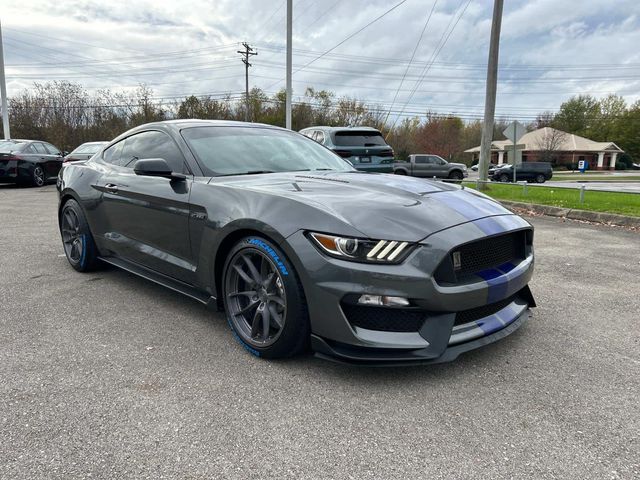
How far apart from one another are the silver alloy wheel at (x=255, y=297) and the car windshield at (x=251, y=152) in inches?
Result: 32.3

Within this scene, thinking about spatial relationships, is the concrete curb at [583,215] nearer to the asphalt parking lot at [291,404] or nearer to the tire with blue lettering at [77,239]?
the asphalt parking lot at [291,404]

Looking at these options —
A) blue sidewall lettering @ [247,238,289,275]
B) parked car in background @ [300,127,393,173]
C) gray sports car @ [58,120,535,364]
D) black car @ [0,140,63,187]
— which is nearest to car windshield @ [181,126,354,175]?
gray sports car @ [58,120,535,364]

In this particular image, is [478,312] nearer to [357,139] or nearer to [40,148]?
[357,139]

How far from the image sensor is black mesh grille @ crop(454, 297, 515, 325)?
8.05 ft

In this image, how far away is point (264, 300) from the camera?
2725 mm

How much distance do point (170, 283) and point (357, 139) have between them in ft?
26.7

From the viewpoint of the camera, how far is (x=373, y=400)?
2.31 m

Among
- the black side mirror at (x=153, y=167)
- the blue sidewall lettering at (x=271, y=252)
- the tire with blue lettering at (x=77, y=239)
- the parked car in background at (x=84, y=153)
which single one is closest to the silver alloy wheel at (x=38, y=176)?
the parked car in background at (x=84, y=153)

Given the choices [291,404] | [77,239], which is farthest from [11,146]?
[291,404]

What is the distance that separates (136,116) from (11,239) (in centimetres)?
3352

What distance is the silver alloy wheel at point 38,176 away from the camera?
14.1m

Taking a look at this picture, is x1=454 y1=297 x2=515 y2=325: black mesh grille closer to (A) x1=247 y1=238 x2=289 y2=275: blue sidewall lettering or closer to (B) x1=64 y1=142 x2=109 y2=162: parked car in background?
(A) x1=247 y1=238 x2=289 y2=275: blue sidewall lettering

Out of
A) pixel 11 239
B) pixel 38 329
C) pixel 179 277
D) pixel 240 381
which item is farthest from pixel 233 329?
pixel 11 239

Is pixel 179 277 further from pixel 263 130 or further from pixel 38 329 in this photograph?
pixel 263 130
